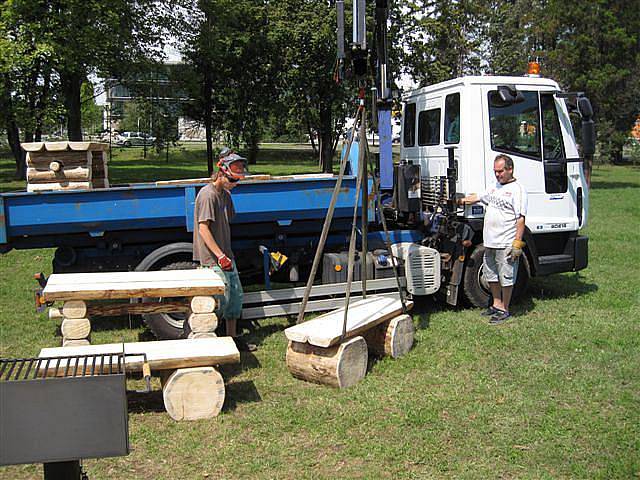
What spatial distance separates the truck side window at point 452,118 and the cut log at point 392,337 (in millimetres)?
2554

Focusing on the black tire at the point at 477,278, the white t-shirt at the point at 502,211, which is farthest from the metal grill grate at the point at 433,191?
the black tire at the point at 477,278

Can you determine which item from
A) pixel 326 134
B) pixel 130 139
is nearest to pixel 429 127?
pixel 326 134

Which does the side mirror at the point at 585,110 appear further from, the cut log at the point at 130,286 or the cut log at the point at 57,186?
the cut log at the point at 57,186

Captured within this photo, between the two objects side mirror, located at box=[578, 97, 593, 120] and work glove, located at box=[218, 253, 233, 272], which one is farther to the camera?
side mirror, located at box=[578, 97, 593, 120]

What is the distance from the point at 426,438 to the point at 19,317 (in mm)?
5350

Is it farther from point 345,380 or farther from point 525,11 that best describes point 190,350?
point 525,11

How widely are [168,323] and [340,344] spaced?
7.22ft

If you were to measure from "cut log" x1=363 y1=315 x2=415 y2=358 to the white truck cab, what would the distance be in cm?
157

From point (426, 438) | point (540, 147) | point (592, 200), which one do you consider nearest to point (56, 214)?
point (426, 438)

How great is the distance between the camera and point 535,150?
822 centimetres

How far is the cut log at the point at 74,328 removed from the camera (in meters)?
5.61

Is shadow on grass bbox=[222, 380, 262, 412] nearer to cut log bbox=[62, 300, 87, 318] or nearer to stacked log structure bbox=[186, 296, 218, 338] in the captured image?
stacked log structure bbox=[186, 296, 218, 338]

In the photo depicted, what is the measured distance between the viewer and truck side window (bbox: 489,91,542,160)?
8.01 meters

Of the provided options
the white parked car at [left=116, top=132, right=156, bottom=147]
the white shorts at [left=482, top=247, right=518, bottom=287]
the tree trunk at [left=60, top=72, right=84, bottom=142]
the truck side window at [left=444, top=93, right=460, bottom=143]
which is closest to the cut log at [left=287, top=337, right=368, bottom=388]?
the white shorts at [left=482, top=247, right=518, bottom=287]
